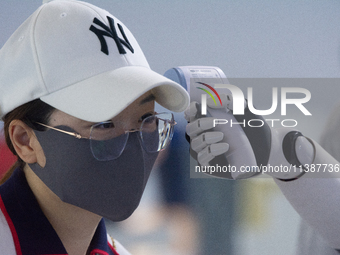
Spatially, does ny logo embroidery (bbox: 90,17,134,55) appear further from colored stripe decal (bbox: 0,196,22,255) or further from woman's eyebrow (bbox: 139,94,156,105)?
colored stripe decal (bbox: 0,196,22,255)

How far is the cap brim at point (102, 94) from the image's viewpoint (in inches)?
24.0

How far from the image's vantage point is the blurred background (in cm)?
146

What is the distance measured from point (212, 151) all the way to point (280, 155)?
243mm

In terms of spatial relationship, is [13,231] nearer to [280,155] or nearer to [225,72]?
[280,155]

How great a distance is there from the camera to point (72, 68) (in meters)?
0.63

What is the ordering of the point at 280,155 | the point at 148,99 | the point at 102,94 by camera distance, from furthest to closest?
the point at 280,155 < the point at 148,99 < the point at 102,94

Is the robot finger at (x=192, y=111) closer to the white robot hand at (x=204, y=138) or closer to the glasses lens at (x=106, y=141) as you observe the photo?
the white robot hand at (x=204, y=138)

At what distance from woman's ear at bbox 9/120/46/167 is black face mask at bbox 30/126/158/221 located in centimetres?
1

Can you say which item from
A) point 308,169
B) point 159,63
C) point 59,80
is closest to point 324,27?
point 159,63

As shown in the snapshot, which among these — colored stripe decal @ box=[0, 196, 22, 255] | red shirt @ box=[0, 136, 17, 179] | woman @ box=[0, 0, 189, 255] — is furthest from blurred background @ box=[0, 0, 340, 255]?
colored stripe decal @ box=[0, 196, 22, 255]

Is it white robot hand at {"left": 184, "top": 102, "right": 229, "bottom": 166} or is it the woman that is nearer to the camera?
the woman

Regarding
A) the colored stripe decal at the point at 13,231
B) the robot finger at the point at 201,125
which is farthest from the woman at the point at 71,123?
the robot finger at the point at 201,125

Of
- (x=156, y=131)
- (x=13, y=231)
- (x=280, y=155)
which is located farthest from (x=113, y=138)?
(x=280, y=155)

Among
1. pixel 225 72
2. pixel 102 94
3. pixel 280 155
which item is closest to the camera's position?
pixel 102 94
